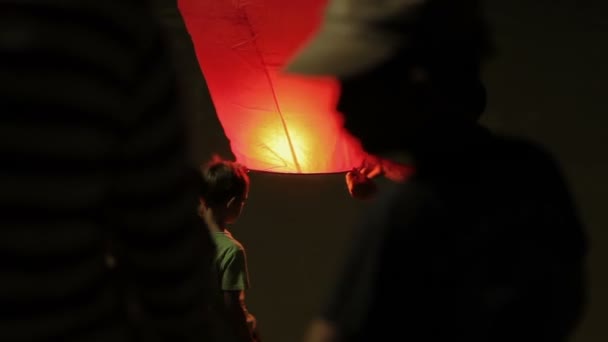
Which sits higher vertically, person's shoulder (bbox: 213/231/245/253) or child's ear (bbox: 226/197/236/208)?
child's ear (bbox: 226/197/236/208)

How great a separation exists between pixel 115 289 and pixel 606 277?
394 cm

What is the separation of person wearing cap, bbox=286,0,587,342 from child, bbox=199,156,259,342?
162 centimetres

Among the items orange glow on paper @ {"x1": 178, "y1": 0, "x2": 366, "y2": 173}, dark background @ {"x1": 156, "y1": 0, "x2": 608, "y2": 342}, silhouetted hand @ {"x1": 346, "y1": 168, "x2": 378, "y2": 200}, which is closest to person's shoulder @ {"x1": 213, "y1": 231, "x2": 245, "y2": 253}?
orange glow on paper @ {"x1": 178, "y1": 0, "x2": 366, "y2": 173}

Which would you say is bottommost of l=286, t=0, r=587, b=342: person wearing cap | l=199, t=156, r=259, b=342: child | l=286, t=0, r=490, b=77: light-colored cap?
l=199, t=156, r=259, b=342: child

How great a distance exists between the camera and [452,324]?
4.80 feet

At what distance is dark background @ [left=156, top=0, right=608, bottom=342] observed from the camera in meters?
4.94

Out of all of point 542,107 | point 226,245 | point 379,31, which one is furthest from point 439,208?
point 542,107

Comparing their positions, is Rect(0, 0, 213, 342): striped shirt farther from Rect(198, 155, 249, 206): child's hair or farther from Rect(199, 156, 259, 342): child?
Rect(198, 155, 249, 206): child's hair

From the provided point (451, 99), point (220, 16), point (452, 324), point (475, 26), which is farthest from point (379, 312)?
point (220, 16)

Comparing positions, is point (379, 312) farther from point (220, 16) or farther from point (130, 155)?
point (220, 16)

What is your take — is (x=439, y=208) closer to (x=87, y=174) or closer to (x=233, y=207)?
(x=87, y=174)

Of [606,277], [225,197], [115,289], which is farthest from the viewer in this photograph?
[606,277]

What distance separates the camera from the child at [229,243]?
3.22 meters

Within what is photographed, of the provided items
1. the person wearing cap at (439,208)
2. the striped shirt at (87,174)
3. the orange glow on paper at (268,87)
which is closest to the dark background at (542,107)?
the orange glow on paper at (268,87)
